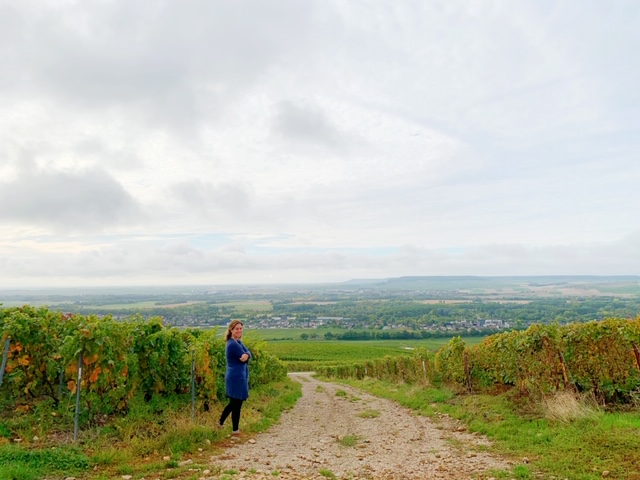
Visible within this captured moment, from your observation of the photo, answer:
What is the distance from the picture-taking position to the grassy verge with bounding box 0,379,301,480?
6.20m

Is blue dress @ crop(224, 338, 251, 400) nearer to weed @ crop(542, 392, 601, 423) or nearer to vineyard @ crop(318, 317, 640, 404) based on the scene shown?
weed @ crop(542, 392, 601, 423)

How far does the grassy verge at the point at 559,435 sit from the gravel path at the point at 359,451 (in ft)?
1.50

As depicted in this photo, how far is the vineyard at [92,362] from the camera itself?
27.0 ft

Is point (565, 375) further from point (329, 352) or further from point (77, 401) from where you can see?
point (329, 352)

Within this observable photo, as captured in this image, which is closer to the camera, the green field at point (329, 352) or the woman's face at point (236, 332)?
the woman's face at point (236, 332)

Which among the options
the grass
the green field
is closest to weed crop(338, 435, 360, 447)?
Answer: the grass

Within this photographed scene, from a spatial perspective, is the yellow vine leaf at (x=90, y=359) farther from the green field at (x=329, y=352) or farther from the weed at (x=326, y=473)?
the green field at (x=329, y=352)

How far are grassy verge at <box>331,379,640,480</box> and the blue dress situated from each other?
4961mm

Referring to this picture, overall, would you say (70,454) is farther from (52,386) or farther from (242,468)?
(52,386)

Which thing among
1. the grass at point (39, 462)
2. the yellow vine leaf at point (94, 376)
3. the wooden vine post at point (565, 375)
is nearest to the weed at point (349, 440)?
the grass at point (39, 462)

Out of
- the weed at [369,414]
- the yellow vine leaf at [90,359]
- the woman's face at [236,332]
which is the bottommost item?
the weed at [369,414]

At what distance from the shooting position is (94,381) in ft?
27.1

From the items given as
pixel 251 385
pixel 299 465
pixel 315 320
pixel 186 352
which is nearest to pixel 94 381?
pixel 186 352

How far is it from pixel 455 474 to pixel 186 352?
282 inches
